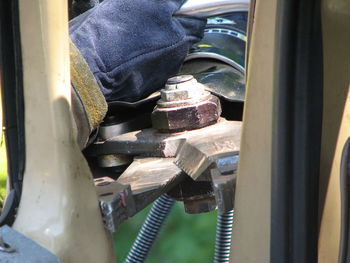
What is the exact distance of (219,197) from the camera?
0.98 meters

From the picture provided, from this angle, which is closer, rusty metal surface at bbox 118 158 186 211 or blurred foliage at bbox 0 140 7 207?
rusty metal surface at bbox 118 158 186 211

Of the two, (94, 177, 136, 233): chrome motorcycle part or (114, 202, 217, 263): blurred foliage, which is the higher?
(94, 177, 136, 233): chrome motorcycle part

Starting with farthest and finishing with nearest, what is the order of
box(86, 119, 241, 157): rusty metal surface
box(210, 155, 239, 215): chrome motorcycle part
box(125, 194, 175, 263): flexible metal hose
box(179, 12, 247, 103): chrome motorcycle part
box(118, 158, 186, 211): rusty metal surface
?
box(125, 194, 175, 263): flexible metal hose < box(179, 12, 247, 103): chrome motorcycle part < box(86, 119, 241, 157): rusty metal surface < box(118, 158, 186, 211): rusty metal surface < box(210, 155, 239, 215): chrome motorcycle part

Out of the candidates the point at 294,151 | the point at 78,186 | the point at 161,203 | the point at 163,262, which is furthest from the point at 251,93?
the point at 163,262

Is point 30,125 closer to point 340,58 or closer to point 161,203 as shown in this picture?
point 340,58

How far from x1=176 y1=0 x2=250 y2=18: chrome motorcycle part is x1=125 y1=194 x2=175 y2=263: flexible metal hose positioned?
0.50m

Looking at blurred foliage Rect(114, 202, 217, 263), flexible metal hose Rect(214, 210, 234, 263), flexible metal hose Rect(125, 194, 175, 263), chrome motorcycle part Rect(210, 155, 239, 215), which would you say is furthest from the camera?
blurred foliage Rect(114, 202, 217, 263)

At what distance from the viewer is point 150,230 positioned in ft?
6.23

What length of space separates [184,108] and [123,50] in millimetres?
166

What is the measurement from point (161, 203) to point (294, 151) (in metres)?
1.04

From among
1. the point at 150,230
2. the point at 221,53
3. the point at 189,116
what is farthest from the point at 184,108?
the point at 150,230

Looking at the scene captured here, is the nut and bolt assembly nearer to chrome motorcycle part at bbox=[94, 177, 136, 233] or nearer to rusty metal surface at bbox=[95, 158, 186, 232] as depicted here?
rusty metal surface at bbox=[95, 158, 186, 232]

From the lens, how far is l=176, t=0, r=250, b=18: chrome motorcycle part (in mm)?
1568

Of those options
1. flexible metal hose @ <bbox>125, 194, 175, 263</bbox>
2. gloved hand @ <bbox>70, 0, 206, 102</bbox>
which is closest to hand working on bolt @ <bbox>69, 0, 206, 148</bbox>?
gloved hand @ <bbox>70, 0, 206, 102</bbox>
